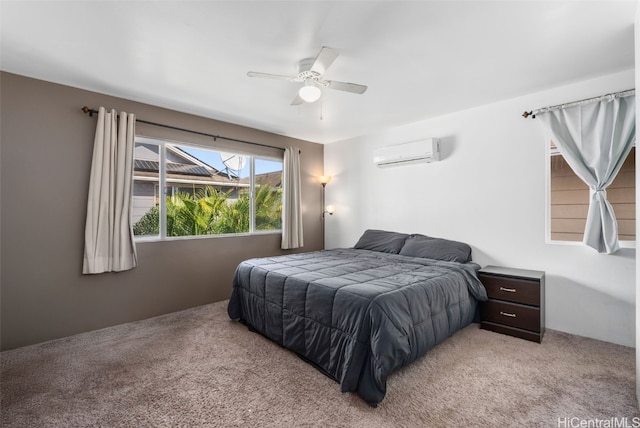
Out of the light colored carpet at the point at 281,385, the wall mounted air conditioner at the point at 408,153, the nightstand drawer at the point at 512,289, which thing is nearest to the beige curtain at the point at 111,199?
the light colored carpet at the point at 281,385

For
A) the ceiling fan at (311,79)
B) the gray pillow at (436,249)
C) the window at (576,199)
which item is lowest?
the gray pillow at (436,249)

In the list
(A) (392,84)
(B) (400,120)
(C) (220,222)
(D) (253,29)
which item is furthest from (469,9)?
(C) (220,222)

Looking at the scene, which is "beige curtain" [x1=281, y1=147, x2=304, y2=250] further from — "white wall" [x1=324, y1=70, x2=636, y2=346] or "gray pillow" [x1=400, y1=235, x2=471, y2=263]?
"gray pillow" [x1=400, y1=235, x2=471, y2=263]

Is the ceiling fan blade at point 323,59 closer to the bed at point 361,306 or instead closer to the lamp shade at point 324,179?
the bed at point 361,306

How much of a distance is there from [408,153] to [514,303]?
2127 mm

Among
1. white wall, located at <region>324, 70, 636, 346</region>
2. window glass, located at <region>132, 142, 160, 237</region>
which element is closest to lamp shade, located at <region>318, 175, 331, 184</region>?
white wall, located at <region>324, 70, 636, 346</region>

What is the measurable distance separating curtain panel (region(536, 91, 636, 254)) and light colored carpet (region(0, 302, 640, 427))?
40.5 inches

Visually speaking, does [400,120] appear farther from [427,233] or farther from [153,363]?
[153,363]

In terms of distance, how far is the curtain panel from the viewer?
8.50 ft

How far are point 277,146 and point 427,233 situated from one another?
2.58 meters

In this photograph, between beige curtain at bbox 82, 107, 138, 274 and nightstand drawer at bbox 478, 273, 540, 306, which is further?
beige curtain at bbox 82, 107, 138, 274

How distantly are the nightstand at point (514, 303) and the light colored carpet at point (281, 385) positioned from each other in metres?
0.13

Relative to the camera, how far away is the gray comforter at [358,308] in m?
1.95

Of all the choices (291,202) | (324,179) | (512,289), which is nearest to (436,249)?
(512,289)
